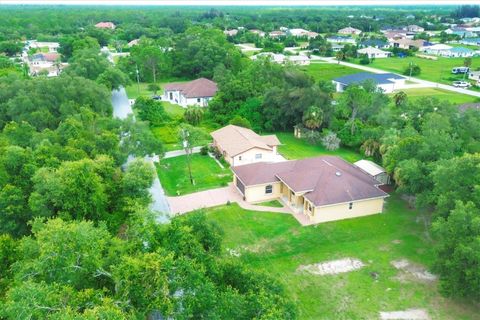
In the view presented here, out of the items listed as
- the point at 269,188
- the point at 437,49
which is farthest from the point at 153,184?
the point at 437,49

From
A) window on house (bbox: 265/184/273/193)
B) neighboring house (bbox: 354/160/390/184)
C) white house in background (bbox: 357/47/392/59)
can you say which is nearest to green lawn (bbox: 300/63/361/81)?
white house in background (bbox: 357/47/392/59)

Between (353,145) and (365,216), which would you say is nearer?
(365,216)

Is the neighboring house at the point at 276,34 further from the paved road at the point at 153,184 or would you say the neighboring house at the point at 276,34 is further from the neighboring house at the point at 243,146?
the neighboring house at the point at 243,146

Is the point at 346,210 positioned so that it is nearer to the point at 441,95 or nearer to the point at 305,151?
the point at 305,151

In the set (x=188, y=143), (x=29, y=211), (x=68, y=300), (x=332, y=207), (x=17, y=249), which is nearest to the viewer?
(x=68, y=300)

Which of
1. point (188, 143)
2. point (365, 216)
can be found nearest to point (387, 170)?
point (365, 216)

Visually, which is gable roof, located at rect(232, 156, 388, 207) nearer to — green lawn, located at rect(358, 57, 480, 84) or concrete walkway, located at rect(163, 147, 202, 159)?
concrete walkway, located at rect(163, 147, 202, 159)

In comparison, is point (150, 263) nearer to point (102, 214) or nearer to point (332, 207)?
point (102, 214)
